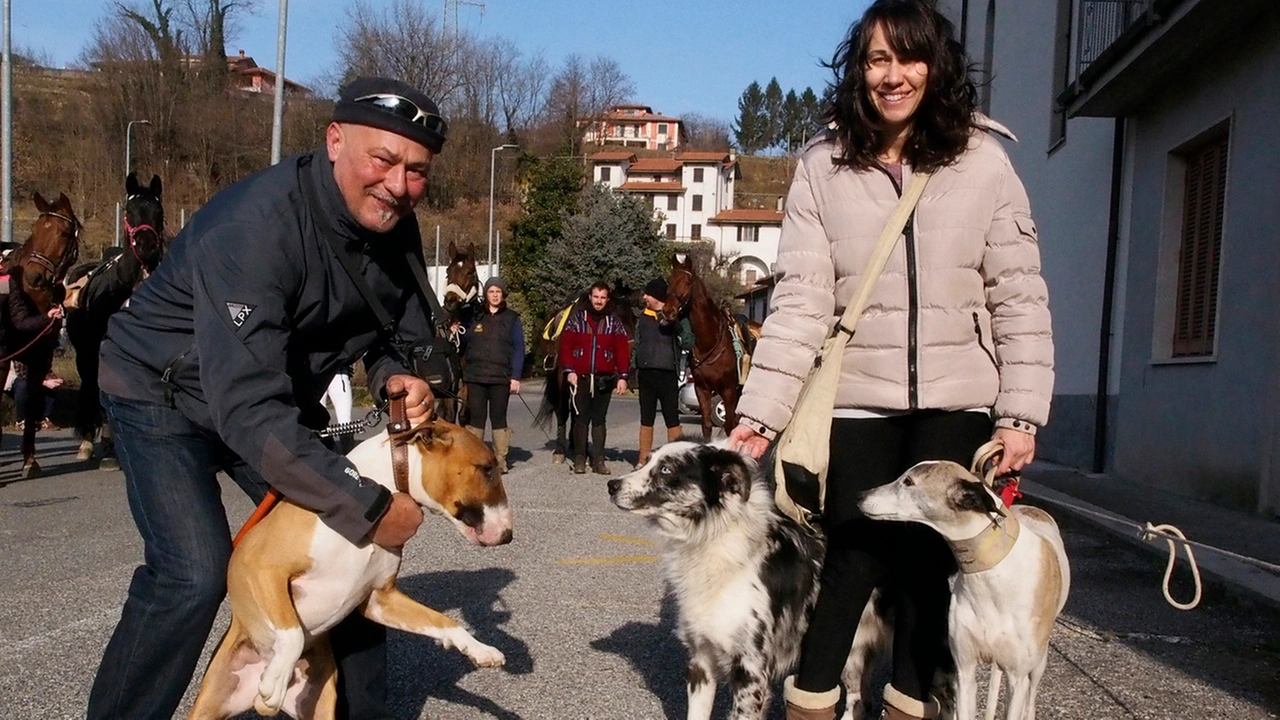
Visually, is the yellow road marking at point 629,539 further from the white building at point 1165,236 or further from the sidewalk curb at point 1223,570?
the white building at point 1165,236

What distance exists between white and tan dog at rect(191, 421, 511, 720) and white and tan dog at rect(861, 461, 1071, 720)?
1304 mm

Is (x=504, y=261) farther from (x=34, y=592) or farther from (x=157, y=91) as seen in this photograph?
(x=34, y=592)

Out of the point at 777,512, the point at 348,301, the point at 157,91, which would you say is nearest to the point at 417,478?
the point at 348,301

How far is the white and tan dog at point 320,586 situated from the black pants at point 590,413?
346 inches

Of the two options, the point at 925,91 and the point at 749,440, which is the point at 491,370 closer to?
the point at 749,440

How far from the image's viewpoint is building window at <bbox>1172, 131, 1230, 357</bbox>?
10719 millimetres

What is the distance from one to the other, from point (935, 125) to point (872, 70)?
0.88 ft

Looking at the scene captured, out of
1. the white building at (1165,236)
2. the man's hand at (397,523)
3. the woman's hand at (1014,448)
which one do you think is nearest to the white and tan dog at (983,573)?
the woman's hand at (1014,448)

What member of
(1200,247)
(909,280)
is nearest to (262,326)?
(909,280)

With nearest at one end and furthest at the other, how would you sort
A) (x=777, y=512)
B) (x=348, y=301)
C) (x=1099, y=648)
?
(x=348, y=301), (x=777, y=512), (x=1099, y=648)

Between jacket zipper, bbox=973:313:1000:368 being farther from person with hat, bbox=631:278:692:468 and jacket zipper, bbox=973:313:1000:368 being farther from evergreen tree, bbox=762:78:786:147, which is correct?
evergreen tree, bbox=762:78:786:147

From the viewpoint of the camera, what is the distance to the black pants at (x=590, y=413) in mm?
12453

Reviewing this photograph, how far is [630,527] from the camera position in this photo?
8859 millimetres

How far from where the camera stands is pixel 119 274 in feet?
33.3
